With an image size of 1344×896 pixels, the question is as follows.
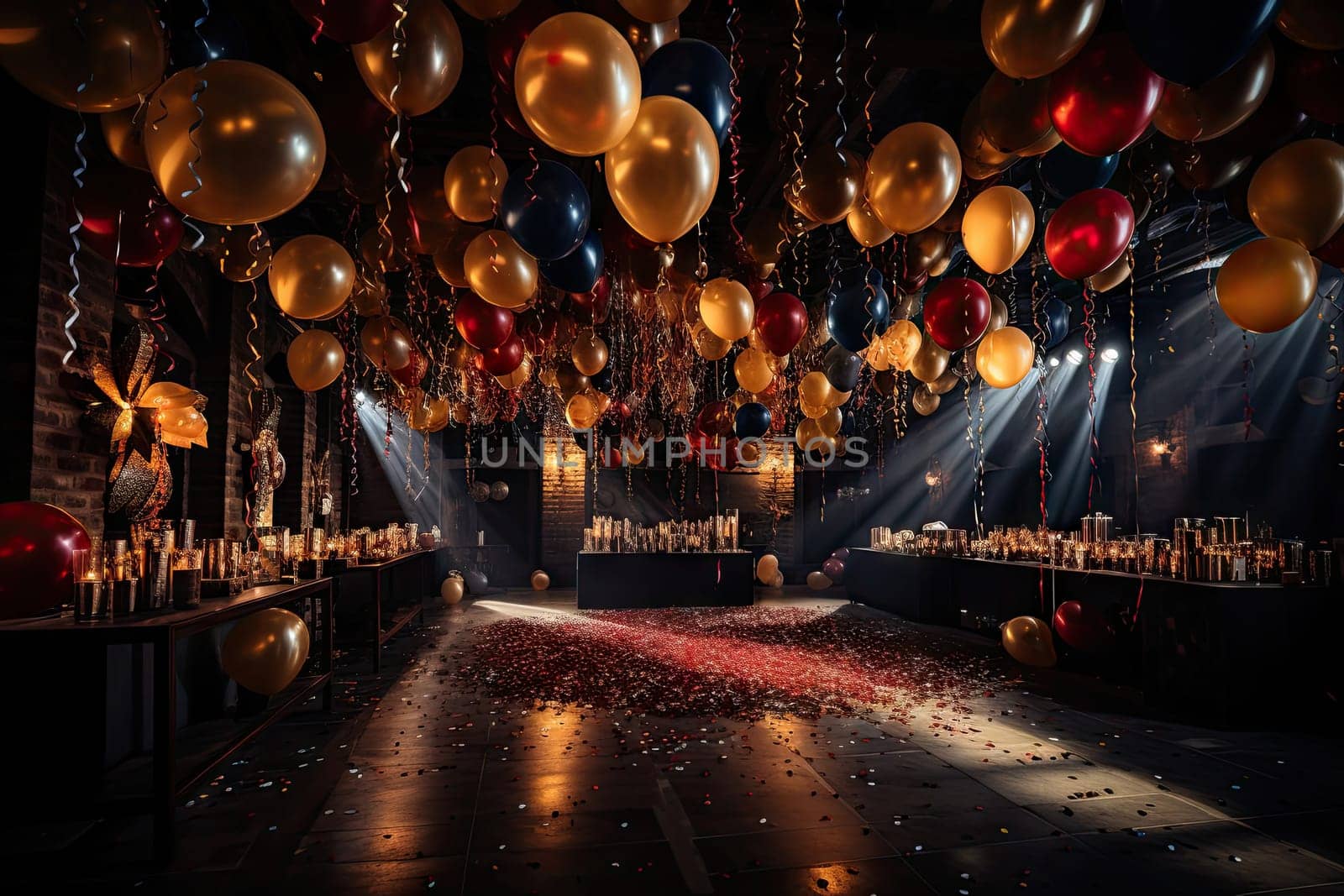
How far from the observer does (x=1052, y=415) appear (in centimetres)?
909

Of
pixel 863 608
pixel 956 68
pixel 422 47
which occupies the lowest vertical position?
pixel 863 608

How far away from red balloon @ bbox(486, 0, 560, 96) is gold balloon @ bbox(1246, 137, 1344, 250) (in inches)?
111

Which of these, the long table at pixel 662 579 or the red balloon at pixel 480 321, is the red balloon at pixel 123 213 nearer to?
the red balloon at pixel 480 321

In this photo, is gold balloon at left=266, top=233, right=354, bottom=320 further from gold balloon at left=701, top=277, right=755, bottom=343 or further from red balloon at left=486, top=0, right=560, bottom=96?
gold balloon at left=701, top=277, right=755, bottom=343

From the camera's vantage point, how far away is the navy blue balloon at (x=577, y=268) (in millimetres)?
2779

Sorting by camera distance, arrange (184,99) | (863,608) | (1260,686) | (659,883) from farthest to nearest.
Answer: (863,608)
(1260,686)
(659,883)
(184,99)

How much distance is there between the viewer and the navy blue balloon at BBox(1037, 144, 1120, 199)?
286 cm

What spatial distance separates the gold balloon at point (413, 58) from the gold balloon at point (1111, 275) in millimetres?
3270

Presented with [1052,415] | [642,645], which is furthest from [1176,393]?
[642,645]

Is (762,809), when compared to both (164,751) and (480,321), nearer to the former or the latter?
(164,751)

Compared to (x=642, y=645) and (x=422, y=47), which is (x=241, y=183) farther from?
(x=642, y=645)

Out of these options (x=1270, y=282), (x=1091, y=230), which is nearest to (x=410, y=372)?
(x=1091, y=230)

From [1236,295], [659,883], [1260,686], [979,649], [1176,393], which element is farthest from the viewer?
[1176,393]

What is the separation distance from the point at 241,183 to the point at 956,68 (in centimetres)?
312
